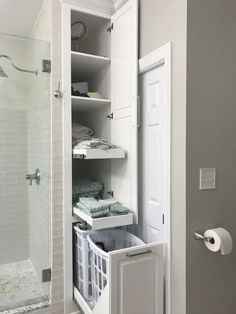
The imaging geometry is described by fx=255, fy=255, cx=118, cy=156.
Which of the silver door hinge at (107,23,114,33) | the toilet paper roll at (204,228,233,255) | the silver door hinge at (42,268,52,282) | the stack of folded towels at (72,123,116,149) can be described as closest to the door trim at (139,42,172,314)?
the toilet paper roll at (204,228,233,255)

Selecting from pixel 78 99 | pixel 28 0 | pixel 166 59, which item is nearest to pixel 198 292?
pixel 166 59

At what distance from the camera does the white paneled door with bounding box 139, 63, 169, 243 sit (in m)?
1.66

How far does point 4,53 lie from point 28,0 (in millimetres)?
536

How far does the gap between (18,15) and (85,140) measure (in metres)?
1.33

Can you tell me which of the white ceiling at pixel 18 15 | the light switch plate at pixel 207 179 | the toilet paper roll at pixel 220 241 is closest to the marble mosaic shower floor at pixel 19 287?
the toilet paper roll at pixel 220 241

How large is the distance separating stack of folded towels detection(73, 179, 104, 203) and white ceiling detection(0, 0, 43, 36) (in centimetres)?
154

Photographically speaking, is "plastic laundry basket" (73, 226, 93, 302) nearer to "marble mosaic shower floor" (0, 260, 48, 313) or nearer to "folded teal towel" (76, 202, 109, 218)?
"folded teal towel" (76, 202, 109, 218)

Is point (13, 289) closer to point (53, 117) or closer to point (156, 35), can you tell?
point (53, 117)

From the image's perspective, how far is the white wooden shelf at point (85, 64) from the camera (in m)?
1.96

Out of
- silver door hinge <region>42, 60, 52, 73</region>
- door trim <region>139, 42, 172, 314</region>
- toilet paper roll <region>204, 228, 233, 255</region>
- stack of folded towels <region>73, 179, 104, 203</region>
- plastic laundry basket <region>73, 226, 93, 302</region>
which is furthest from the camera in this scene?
stack of folded towels <region>73, 179, 104, 203</region>

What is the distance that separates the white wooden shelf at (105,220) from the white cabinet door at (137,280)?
29 cm

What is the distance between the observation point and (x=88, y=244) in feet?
5.76

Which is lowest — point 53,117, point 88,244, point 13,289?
point 13,289

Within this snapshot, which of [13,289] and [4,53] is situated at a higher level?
[4,53]
